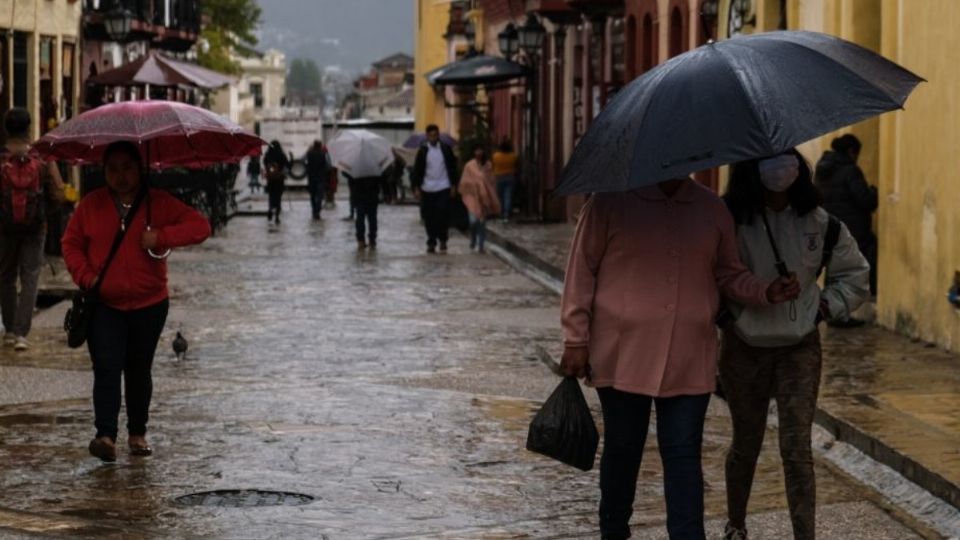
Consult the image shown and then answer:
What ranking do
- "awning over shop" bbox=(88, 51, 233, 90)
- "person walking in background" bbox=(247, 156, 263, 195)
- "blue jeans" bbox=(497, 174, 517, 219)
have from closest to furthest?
"awning over shop" bbox=(88, 51, 233, 90) < "blue jeans" bbox=(497, 174, 517, 219) < "person walking in background" bbox=(247, 156, 263, 195)

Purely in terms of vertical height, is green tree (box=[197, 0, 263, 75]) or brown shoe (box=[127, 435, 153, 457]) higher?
green tree (box=[197, 0, 263, 75])

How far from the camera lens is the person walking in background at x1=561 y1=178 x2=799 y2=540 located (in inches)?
322

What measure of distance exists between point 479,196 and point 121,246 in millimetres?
20427

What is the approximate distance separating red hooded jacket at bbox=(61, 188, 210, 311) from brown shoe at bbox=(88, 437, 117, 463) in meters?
0.65

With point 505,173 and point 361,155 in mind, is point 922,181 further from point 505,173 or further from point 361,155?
point 505,173

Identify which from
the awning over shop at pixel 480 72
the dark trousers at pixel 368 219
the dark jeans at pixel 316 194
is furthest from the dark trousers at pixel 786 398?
the dark jeans at pixel 316 194

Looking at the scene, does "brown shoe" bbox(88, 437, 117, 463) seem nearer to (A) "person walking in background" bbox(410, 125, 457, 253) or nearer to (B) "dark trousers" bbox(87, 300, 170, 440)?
(B) "dark trousers" bbox(87, 300, 170, 440)

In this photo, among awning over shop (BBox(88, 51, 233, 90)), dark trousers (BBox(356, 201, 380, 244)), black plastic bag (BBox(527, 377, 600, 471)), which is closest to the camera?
black plastic bag (BBox(527, 377, 600, 471))

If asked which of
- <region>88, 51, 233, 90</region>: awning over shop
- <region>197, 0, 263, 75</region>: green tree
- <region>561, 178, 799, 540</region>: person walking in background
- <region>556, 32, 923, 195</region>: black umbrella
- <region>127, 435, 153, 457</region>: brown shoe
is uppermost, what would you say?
<region>197, 0, 263, 75</region>: green tree

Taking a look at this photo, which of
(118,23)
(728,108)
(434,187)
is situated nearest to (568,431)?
(728,108)

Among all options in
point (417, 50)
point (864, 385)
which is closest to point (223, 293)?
point (864, 385)

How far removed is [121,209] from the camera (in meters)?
11.6

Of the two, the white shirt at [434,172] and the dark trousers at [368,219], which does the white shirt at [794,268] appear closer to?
the white shirt at [434,172]

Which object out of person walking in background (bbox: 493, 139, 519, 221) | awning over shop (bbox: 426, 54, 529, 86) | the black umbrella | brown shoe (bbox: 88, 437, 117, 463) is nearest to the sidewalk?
the black umbrella
